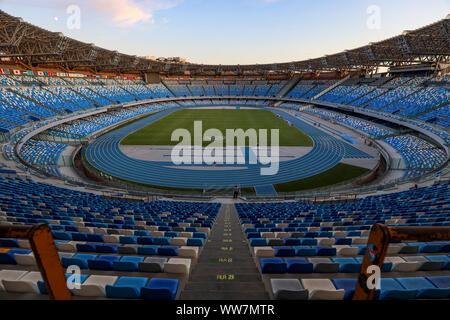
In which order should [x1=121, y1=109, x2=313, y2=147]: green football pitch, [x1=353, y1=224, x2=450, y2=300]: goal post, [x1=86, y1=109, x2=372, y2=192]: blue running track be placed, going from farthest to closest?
1. [x1=121, y1=109, x2=313, y2=147]: green football pitch
2. [x1=86, y1=109, x2=372, y2=192]: blue running track
3. [x1=353, y1=224, x2=450, y2=300]: goal post

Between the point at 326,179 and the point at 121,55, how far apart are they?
183 ft

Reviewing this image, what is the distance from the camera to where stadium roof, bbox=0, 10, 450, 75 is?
99.0 feet

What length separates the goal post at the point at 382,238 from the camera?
7.30ft

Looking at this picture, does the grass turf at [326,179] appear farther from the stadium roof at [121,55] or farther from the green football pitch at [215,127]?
the stadium roof at [121,55]

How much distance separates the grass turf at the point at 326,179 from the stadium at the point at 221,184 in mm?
192

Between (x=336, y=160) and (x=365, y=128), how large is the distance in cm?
1705

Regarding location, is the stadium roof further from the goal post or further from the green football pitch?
the goal post

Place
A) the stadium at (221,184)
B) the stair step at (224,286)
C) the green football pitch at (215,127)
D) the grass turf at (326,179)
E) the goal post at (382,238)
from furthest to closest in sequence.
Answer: the green football pitch at (215,127) → the grass turf at (326,179) → the stair step at (224,286) → the stadium at (221,184) → the goal post at (382,238)

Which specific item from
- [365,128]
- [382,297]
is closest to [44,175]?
[382,297]

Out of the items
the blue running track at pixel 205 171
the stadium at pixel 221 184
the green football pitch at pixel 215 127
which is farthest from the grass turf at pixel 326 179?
the green football pitch at pixel 215 127

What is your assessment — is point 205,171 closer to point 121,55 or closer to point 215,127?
point 215,127

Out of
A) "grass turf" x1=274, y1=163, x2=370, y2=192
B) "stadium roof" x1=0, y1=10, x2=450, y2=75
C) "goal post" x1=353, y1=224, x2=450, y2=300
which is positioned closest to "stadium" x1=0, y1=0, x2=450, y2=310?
"goal post" x1=353, y1=224, x2=450, y2=300

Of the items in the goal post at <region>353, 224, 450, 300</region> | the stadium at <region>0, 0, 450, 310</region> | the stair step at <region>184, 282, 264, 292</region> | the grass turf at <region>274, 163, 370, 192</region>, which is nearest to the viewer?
the goal post at <region>353, 224, 450, 300</region>

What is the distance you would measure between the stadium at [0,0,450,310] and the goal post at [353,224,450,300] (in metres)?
0.01
